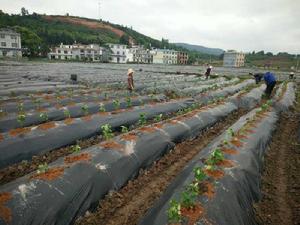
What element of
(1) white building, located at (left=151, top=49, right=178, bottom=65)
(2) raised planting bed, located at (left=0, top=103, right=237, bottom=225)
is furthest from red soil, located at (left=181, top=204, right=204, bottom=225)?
(1) white building, located at (left=151, top=49, right=178, bottom=65)

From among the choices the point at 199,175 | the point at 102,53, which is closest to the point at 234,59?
the point at 102,53

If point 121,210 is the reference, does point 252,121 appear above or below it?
above

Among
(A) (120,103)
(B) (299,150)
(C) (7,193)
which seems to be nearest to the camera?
(C) (7,193)

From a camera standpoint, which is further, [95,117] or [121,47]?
[121,47]

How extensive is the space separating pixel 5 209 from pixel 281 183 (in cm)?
574

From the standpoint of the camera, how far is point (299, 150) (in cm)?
797

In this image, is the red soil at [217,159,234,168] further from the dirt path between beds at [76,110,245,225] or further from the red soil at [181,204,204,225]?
the red soil at [181,204,204,225]

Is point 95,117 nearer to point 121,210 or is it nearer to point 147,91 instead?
point 121,210

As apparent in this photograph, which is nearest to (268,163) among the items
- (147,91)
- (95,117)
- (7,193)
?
(95,117)

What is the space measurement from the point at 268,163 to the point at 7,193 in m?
6.41

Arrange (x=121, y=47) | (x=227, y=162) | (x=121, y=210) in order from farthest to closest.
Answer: (x=121, y=47), (x=227, y=162), (x=121, y=210)

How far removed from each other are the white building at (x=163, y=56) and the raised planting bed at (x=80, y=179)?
338ft

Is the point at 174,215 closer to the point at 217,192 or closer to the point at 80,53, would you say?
the point at 217,192

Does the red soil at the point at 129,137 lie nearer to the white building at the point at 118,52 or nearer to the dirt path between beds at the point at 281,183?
the dirt path between beds at the point at 281,183
